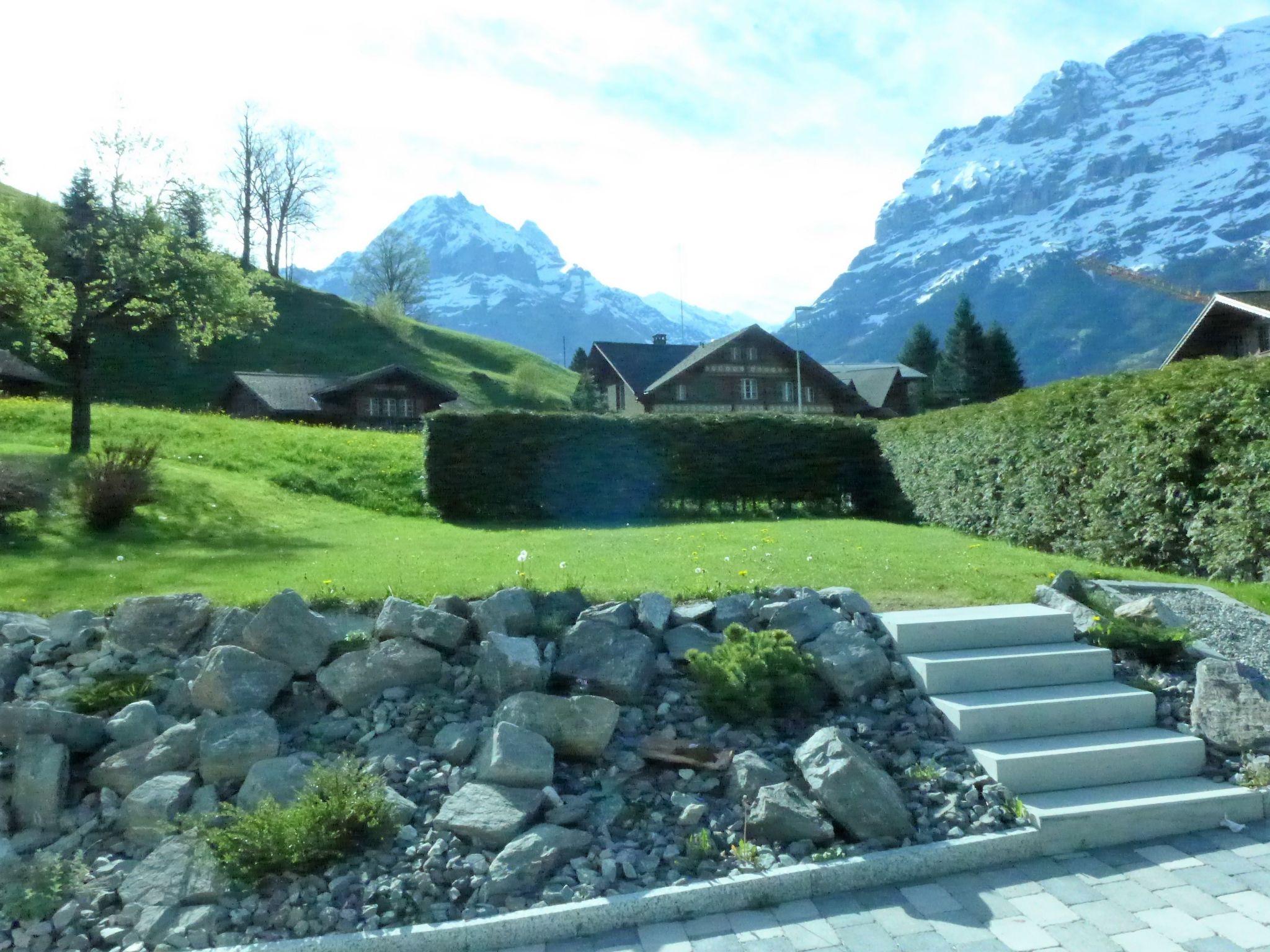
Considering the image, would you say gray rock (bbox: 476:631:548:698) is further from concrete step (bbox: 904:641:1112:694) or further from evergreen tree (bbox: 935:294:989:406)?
evergreen tree (bbox: 935:294:989:406)

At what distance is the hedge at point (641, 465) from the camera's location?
61.1ft

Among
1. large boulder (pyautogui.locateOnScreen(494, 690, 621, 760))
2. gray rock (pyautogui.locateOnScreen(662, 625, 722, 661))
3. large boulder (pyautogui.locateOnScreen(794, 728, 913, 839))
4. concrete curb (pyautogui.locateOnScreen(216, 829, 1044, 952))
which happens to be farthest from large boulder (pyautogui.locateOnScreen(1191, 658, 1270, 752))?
large boulder (pyautogui.locateOnScreen(494, 690, 621, 760))

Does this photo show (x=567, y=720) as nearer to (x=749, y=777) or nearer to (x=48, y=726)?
(x=749, y=777)

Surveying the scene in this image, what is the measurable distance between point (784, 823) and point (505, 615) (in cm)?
236

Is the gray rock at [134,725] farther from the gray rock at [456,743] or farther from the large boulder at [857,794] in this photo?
the large boulder at [857,794]

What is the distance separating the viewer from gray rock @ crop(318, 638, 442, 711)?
5.76 meters

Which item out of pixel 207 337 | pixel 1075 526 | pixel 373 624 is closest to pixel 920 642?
pixel 373 624

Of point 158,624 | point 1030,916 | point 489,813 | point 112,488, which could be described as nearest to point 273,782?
point 489,813

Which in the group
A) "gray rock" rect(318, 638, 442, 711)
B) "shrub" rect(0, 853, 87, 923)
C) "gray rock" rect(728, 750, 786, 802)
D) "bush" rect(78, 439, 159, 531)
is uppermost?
"bush" rect(78, 439, 159, 531)

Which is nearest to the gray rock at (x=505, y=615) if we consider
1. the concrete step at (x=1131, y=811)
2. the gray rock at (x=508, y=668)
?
the gray rock at (x=508, y=668)

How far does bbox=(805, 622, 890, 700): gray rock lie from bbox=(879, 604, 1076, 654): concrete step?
35 centimetres

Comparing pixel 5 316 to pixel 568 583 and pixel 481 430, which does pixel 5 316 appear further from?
pixel 568 583

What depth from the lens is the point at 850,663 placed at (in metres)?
5.96

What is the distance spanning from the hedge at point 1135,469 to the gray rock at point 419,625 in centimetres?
732
